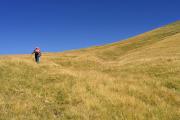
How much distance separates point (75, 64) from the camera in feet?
106

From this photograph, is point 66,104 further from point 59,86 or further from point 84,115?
point 59,86

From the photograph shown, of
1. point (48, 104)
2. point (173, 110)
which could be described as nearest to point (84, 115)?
point (48, 104)

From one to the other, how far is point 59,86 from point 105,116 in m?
4.72

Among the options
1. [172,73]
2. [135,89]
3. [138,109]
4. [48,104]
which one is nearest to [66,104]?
[48,104]

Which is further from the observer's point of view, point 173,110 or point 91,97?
point 91,97

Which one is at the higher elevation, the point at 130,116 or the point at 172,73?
the point at 172,73

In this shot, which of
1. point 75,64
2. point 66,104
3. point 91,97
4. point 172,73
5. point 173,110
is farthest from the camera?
point 75,64

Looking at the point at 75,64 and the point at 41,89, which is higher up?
the point at 75,64

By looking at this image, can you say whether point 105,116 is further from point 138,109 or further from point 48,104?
point 48,104

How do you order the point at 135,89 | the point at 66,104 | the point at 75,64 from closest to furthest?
the point at 66,104 → the point at 135,89 → the point at 75,64

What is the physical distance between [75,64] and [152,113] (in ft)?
82.3

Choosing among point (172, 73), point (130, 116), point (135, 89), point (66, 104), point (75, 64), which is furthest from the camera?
point (75, 64)

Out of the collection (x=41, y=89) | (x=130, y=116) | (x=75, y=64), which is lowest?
(x=130, y=116)

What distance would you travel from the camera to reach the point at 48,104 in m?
8.92
